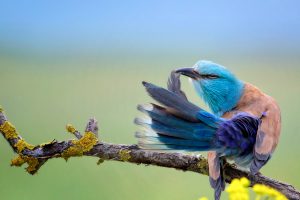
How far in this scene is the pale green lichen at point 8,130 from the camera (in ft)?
6.72

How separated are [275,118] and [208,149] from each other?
59 centimetres

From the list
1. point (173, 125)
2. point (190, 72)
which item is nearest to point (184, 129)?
point (173, 125)

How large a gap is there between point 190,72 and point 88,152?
0.91 m

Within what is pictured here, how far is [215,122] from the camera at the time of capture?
81.0 inches

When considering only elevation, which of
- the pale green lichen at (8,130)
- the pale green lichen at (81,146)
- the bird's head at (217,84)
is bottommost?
the pale green lichen at (81,146)

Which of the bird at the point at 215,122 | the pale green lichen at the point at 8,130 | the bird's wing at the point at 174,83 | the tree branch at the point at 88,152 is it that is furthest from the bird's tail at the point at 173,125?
the pale green lichen at the point at 8,130

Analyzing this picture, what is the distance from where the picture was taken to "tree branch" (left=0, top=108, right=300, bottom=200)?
2.05 metres

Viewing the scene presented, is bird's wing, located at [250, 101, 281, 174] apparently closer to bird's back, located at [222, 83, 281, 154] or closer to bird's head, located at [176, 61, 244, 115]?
bird's back, located at [222, 83, 281, 154]

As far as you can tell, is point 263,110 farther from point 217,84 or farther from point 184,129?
point 184,129

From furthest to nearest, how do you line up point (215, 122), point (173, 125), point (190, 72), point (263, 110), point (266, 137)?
point (190, 72) < point (263, 110) < point (266, 137) < point (215, 122) < point (173, 125)

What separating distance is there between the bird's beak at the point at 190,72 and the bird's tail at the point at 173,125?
738 mm

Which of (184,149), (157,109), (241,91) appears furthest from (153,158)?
(241,91)

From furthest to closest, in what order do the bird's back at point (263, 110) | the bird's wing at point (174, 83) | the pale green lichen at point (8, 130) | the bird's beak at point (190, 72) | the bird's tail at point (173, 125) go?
the bird's beak at point (190, 72), the bird's wing at point (174, 83), the bird's back at point (263, 110), the pale green lichen at point (8, 130), the bird's tail at point (173, 125)

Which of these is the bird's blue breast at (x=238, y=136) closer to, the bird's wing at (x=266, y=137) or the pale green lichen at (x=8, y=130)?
the bird's wing at (x=266, y=137)
